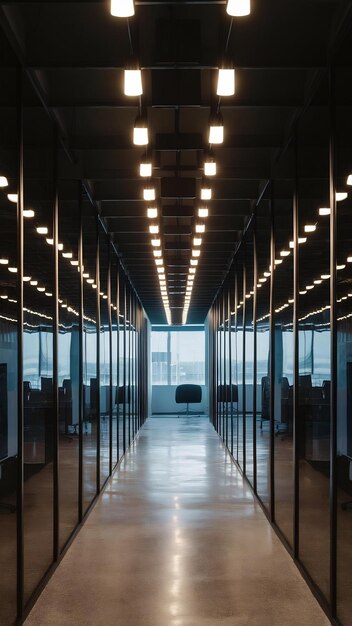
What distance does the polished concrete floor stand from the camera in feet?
18.0

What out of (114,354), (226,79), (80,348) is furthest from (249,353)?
(226,79)

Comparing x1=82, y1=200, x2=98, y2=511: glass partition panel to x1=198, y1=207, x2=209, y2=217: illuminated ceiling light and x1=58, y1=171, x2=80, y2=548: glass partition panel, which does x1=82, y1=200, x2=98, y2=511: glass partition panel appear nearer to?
x1=58, y1=171, x2=80, y2=548: glass partition panel

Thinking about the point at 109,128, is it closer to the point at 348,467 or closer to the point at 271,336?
the point at 271,336

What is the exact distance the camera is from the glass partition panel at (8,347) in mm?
4812

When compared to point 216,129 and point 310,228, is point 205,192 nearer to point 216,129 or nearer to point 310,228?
point 310,228

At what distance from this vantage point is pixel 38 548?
247 inches

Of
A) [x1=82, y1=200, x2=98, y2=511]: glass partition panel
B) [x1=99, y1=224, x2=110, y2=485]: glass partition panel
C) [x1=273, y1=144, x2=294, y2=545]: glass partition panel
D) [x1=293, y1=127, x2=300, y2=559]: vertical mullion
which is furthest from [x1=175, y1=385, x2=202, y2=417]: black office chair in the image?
[x1=293, y1=127, x2=300, y2=559]: vertical mullion

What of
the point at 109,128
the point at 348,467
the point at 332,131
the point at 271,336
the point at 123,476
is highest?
the point at 109,128

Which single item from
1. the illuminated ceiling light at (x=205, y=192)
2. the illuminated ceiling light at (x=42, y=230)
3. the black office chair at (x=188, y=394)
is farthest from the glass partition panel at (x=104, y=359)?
the black office chair at (x=188, y=394)

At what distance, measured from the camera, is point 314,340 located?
6402mm

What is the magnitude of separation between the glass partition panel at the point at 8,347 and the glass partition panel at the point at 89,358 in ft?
14.1

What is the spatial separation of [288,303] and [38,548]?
10.5 ft

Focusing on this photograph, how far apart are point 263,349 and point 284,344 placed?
1911mm

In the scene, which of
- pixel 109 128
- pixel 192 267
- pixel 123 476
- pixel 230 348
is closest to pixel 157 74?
pixel 109 128
